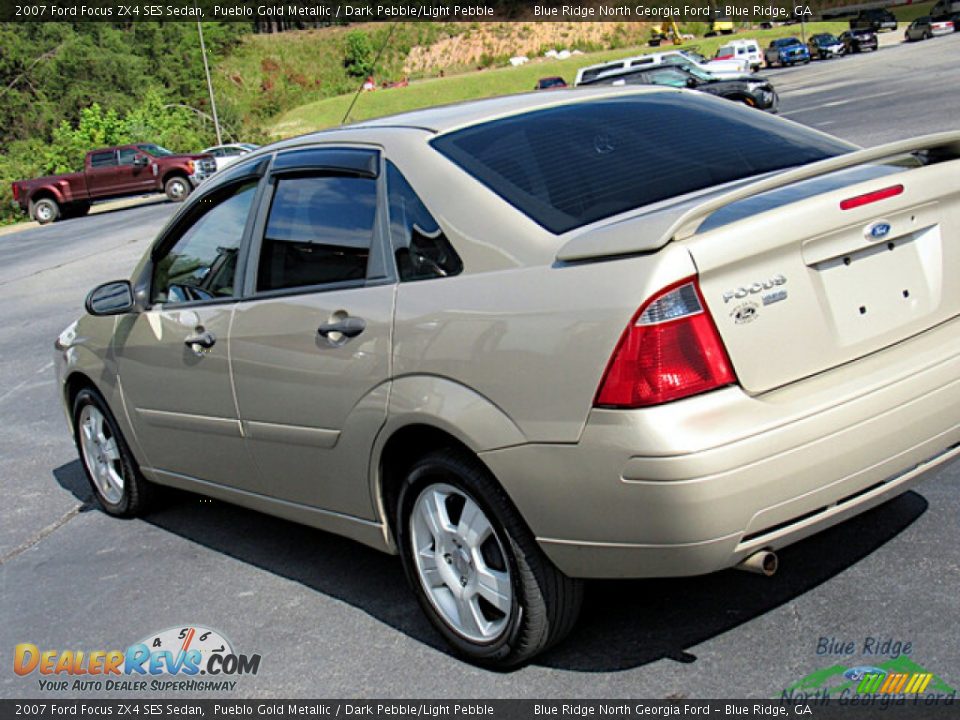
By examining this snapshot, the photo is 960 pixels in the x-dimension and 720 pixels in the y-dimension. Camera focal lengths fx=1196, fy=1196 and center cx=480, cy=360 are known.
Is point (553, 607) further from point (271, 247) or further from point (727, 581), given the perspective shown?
point (271, 247)

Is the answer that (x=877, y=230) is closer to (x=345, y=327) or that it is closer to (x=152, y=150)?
(x=345, y=327)

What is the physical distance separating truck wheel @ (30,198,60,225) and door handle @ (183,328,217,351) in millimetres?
34962

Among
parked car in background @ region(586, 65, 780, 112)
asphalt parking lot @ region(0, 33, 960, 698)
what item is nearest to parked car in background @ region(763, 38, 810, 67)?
parked car in background @ region(586, 65, 780, 112)

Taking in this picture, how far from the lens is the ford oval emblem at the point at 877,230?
11.0 ft

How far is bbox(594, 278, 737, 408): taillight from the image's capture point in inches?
121

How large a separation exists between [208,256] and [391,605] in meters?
1.63

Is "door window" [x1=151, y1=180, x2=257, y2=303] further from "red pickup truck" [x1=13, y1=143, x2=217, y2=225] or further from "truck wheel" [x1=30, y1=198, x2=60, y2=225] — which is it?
"truck wheel" [x1=30, y1=198, x2=60, y2=225]

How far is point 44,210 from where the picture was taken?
37406 mm

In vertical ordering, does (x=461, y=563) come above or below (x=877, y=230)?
below

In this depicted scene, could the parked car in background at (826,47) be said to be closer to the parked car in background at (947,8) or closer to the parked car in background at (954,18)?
the parked car in background at (954,18)

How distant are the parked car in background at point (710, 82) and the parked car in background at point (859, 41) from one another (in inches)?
1368

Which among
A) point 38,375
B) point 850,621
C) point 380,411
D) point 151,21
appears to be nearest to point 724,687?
point 850,621

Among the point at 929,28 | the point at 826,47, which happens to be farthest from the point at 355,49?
the point at 929,28

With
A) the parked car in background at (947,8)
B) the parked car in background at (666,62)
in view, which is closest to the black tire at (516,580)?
the parked car in background at (666,62)
